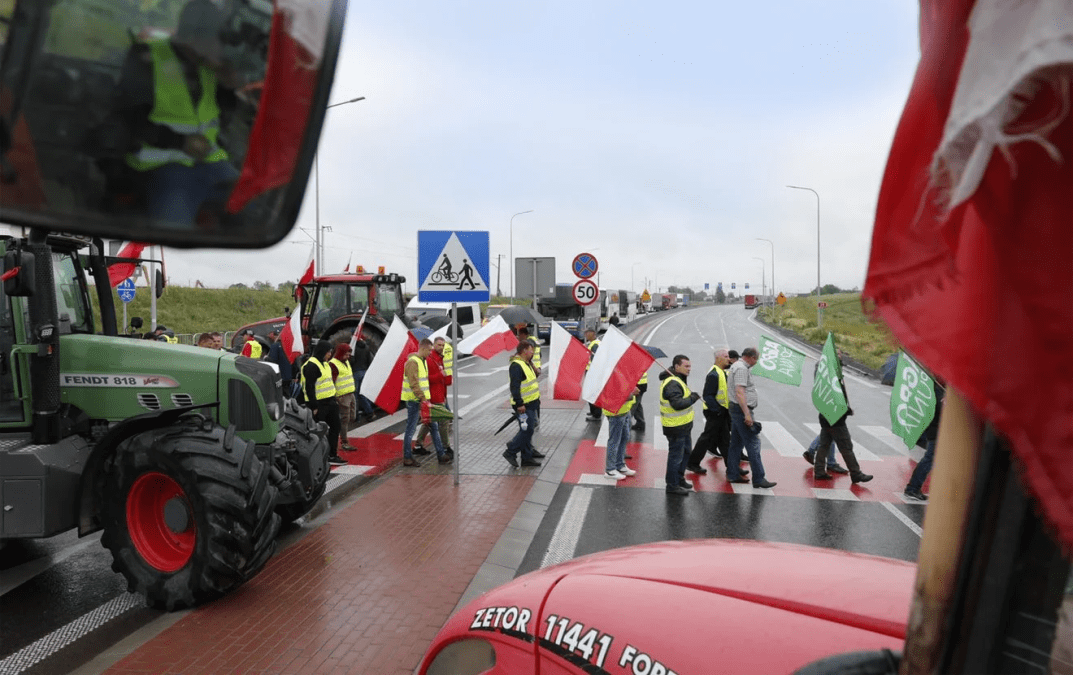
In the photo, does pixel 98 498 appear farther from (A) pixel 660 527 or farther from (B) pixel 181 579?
(A) pixel 660 527

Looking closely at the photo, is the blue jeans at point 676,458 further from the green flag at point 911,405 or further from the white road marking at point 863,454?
the white road marking at point 863,454

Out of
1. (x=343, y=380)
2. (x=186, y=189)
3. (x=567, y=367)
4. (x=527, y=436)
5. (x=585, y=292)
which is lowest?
(x=527, y=436)

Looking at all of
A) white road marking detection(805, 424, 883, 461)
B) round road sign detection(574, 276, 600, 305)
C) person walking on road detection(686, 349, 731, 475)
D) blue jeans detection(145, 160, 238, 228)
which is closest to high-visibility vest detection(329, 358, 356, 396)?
round road sign detection(574, 276, 600, 305)

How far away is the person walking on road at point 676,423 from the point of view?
8.90 metres

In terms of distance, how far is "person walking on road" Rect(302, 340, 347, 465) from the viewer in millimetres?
10484

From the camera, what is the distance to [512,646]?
7.95 ft

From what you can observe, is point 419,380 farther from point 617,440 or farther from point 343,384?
point 617,440

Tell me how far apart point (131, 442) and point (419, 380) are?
504 cm

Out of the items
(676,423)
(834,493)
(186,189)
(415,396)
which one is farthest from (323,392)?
(186,189)

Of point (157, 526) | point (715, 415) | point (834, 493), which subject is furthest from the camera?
point (715, 415)

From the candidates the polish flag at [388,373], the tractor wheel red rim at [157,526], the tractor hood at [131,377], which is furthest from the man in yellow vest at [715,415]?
the tractor wheel red rim at [157,526]

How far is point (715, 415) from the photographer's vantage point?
10.3 meters

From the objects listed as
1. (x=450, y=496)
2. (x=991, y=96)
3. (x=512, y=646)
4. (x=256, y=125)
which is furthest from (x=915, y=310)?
(x=450, y=496)

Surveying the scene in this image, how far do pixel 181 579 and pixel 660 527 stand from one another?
4633 millimetres
